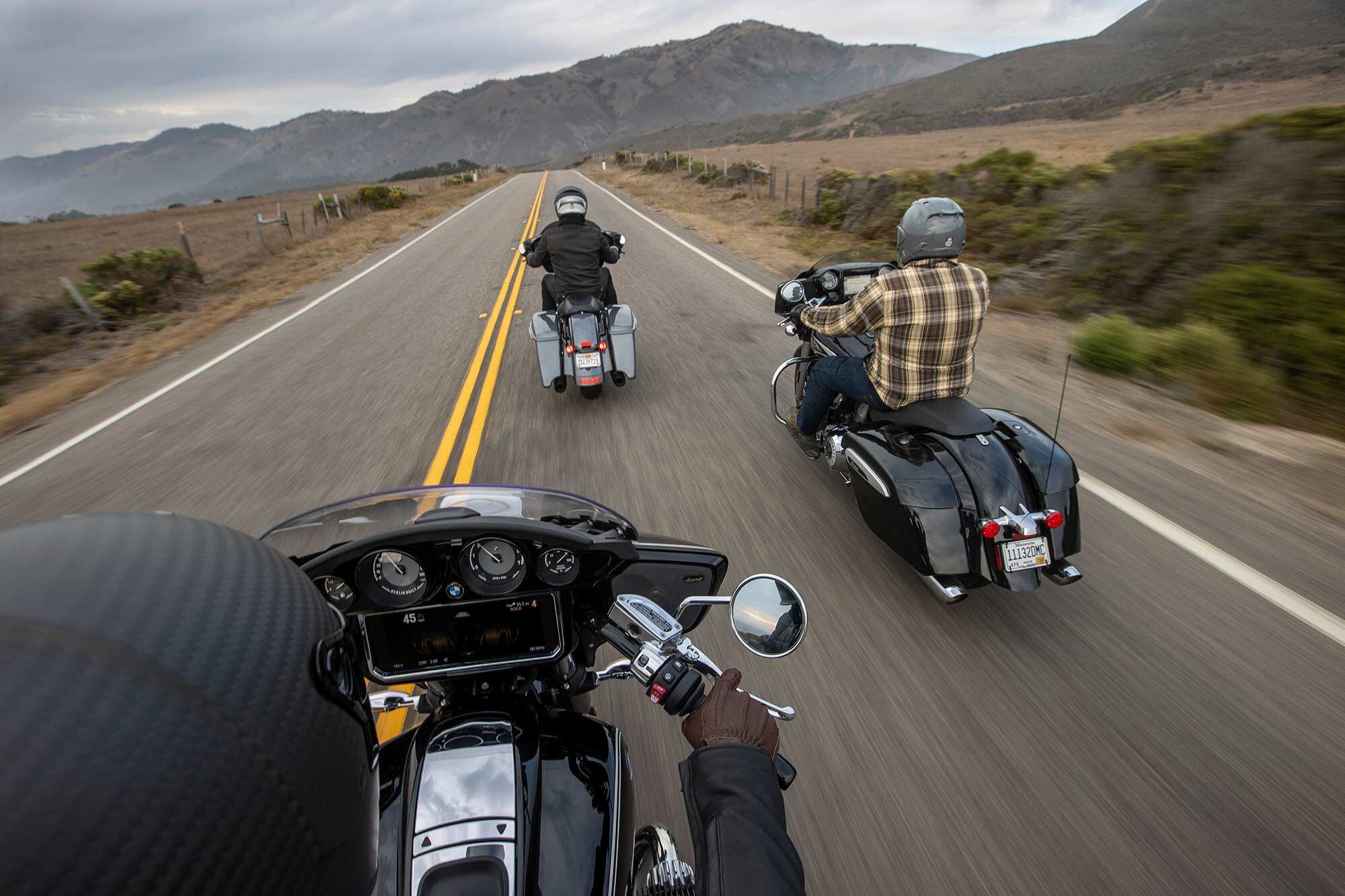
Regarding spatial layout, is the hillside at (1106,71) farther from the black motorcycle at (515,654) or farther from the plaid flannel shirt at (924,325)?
the black motorcycle at (515,654)

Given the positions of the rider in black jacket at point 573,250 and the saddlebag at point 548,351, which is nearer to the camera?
the saddlebag at point 548,351

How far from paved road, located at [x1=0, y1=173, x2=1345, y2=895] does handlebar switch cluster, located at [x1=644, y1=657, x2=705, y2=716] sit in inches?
43.2

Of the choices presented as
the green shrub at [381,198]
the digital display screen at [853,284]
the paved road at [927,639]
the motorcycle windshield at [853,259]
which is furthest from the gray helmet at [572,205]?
the green shrub at [381,198]

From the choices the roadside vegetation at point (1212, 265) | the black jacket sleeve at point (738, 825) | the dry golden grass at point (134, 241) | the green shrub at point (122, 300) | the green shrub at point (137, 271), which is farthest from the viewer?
the dry golden grass at point (134, 241)

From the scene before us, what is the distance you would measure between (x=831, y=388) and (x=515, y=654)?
116 inches

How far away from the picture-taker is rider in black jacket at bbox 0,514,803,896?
62 cm

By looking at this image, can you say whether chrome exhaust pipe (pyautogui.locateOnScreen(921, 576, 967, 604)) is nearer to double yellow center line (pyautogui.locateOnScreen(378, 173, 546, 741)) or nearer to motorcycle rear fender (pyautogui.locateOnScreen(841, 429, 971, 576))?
motorcycle rear fender (pyautogui.locateOnScreen(841, 429, 971, 576))

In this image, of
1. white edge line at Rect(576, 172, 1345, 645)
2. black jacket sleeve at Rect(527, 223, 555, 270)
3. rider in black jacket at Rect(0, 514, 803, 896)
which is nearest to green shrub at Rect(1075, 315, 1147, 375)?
white edge line at Rect(576, 172, 1345, 645)

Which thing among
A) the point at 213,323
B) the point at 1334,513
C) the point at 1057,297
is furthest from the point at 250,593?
the point at 213,323

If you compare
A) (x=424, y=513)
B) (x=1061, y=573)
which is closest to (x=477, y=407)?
(x=424, y=513)

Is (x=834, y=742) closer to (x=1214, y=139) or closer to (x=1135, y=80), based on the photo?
(x=1214, y=139)

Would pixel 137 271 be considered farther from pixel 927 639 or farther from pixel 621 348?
pixel 927 639

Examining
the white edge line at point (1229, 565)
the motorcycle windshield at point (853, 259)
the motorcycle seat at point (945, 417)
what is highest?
the motorcycle windshield at point (853, 259)

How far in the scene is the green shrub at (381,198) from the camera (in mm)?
30812
